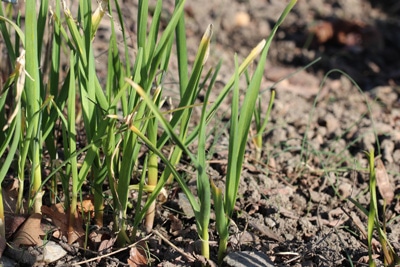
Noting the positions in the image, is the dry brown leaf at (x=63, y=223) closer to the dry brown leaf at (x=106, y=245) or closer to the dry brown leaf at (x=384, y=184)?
the dry brown leaf at (x=106, y=245)

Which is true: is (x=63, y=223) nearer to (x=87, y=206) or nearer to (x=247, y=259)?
(x=87, y=206)

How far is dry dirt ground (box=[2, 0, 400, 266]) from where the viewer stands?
2.05 metres

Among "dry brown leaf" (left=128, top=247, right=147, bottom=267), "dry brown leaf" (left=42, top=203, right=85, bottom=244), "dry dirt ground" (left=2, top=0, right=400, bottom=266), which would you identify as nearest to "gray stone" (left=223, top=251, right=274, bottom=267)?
"dry dirt ground" (left=2, top=0, right=400, bottom=266)

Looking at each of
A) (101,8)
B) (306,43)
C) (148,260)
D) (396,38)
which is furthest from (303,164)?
(396,38)

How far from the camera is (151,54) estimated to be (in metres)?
1.78

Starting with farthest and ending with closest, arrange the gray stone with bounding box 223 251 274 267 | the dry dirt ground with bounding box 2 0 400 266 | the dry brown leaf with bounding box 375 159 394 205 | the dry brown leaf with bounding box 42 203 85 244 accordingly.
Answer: the dry brown leaf with bounding box 375 159 394 205, the dry dirt ground with bounding box 2 0 400 266, the dry brown leaf with bounding box 42 203 85 244, the gray stone with bounding box 223 251 274 267

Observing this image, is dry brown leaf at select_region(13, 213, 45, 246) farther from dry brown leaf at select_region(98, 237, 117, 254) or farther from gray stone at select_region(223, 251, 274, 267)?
gray stone at select_region(223, 251, 274, 267)

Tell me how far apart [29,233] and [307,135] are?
1.30 m

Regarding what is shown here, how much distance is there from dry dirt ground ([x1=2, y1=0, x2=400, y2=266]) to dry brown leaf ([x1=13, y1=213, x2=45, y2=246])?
0.12 meters

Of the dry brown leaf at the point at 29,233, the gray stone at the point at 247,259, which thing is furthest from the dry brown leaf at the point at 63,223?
the gray stone at the point at 247,259

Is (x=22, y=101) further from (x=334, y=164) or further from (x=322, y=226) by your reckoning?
(x=334, y=164)

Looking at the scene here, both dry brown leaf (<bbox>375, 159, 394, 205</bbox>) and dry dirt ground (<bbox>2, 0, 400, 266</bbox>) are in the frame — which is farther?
dry brown leaf (<bbox>375, 159, 394, 205</bbox>)

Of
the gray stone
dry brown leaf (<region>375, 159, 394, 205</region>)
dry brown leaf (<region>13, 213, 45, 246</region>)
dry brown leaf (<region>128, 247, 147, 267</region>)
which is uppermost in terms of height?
dry brown leaf (<region>375, 159, 394, 205</region>)

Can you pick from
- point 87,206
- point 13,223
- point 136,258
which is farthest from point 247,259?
point 13,223
